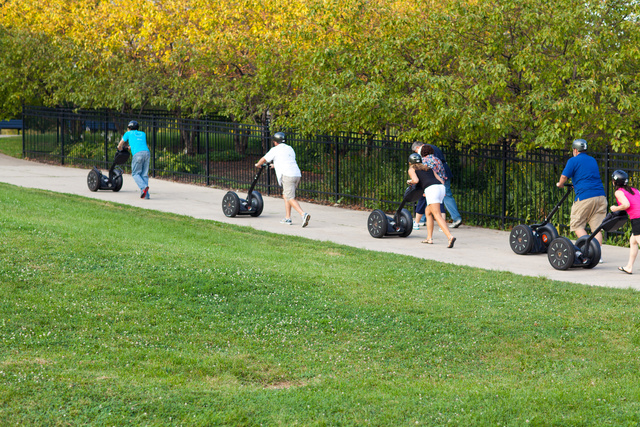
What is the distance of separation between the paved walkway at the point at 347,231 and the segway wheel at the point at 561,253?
96 millimetres

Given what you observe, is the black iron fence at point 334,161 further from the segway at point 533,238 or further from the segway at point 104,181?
the segway at point 104,181

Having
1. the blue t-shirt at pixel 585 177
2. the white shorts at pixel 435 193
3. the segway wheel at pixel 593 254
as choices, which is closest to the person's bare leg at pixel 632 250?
the segway wheel at pixel 593 254

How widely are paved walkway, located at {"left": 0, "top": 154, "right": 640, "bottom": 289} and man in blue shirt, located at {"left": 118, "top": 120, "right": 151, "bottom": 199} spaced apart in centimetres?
40

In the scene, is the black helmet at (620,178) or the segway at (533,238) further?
the segway at (533,238)

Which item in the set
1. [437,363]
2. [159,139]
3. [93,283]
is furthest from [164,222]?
[159,139]

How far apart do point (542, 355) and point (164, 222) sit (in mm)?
8059

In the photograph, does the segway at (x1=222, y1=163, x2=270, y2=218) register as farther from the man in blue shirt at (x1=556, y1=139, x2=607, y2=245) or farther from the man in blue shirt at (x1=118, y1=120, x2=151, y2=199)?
the man in blue shirt at (x1=556, y1=139, x2=607, y2=245)

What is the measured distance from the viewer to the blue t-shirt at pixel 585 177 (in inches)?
414

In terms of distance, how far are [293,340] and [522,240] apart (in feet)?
17.6

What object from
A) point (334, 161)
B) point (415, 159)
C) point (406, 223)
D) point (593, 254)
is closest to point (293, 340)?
point (593, 254)

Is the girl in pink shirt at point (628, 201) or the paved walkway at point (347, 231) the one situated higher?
the girl in pink shirt at point (628, 201)

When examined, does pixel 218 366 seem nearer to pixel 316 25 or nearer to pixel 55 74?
pixel 316 25

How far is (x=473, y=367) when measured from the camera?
6.34m

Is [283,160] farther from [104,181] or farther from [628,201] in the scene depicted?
[628,201]
